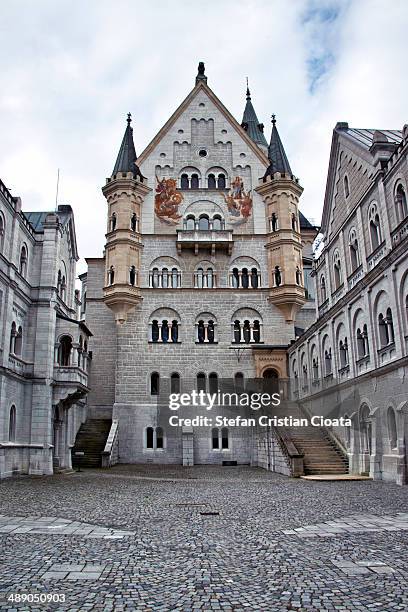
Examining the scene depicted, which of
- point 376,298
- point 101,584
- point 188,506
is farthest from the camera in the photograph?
point 376,298

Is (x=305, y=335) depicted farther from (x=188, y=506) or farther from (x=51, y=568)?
(x=51, y=568)

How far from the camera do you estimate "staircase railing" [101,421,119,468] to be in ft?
119

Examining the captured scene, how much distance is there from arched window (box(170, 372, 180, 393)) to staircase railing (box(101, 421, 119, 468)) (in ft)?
16.3

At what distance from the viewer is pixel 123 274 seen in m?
43.0

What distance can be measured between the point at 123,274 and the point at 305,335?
15.4m

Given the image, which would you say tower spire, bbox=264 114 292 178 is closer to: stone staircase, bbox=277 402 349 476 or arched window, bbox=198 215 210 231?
arched window, bbox=198 215 210 231

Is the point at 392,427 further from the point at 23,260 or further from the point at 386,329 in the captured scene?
the point at 23,260

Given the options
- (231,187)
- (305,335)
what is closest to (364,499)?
(305,335)

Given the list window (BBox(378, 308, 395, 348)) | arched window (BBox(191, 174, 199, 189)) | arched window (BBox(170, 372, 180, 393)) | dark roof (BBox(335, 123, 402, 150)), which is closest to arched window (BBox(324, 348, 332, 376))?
window (BBox(378, 308, 395, 348))

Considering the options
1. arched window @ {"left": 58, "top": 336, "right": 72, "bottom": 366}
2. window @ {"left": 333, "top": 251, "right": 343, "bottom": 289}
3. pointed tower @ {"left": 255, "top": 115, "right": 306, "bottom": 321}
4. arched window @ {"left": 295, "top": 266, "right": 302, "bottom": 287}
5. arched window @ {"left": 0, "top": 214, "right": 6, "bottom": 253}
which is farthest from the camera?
arched window @ {"left": 295, "top": 266, "right": 302, "bottom": 287}

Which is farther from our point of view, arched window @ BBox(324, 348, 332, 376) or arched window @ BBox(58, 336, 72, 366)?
arched window @ BBox(58, 336, 72, 366)

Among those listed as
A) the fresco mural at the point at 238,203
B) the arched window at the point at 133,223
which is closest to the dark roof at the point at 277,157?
the fresco mural at the point at 238,203

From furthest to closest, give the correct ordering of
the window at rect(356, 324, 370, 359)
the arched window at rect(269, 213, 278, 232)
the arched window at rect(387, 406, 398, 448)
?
the arched window at rect(269, 213, 278, 232) < the window at rect(356, 324, 370, 359) < the arched window at rect(387, 406, 398, 448)

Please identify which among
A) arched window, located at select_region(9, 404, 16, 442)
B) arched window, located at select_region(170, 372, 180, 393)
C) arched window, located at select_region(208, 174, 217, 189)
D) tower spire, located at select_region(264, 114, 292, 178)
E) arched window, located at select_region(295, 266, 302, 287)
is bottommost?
arched window, located at select_region(9, 404, 16, 442)
